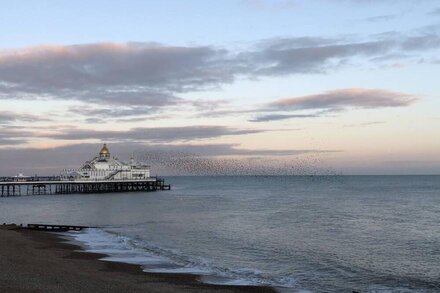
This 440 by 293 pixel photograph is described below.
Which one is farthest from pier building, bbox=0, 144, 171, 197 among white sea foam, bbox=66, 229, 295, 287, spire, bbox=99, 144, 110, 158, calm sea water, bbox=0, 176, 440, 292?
white sea foam, bbox=66, 229, 295, 287

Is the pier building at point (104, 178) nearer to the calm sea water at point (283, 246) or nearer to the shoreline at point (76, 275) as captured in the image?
the calm sea water at point (283, 246)

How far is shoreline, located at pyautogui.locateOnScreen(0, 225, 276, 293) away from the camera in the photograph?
17453 millimetres

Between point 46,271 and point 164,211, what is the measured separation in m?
38.9

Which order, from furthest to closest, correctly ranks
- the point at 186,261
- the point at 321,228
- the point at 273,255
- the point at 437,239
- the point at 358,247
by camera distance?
the point at 321,228 < the point at 437,239 < the point at 358,247 < the point at 273,255 < the point at 186,261

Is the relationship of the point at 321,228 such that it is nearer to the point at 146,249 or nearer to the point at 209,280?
the point at 146,249

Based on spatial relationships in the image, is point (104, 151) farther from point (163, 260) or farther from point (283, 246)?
point (163, 260)

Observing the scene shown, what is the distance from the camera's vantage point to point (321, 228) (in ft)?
137

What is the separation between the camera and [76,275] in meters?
20.0

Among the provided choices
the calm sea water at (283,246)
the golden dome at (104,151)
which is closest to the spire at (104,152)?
the golden dome at (104,151)

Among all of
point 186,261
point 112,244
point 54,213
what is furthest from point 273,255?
point 54,213

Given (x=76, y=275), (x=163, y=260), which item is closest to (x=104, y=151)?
(x=163, y=260)

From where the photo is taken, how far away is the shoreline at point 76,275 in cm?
1745

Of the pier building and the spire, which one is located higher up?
the spire

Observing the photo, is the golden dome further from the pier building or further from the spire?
the pier building
